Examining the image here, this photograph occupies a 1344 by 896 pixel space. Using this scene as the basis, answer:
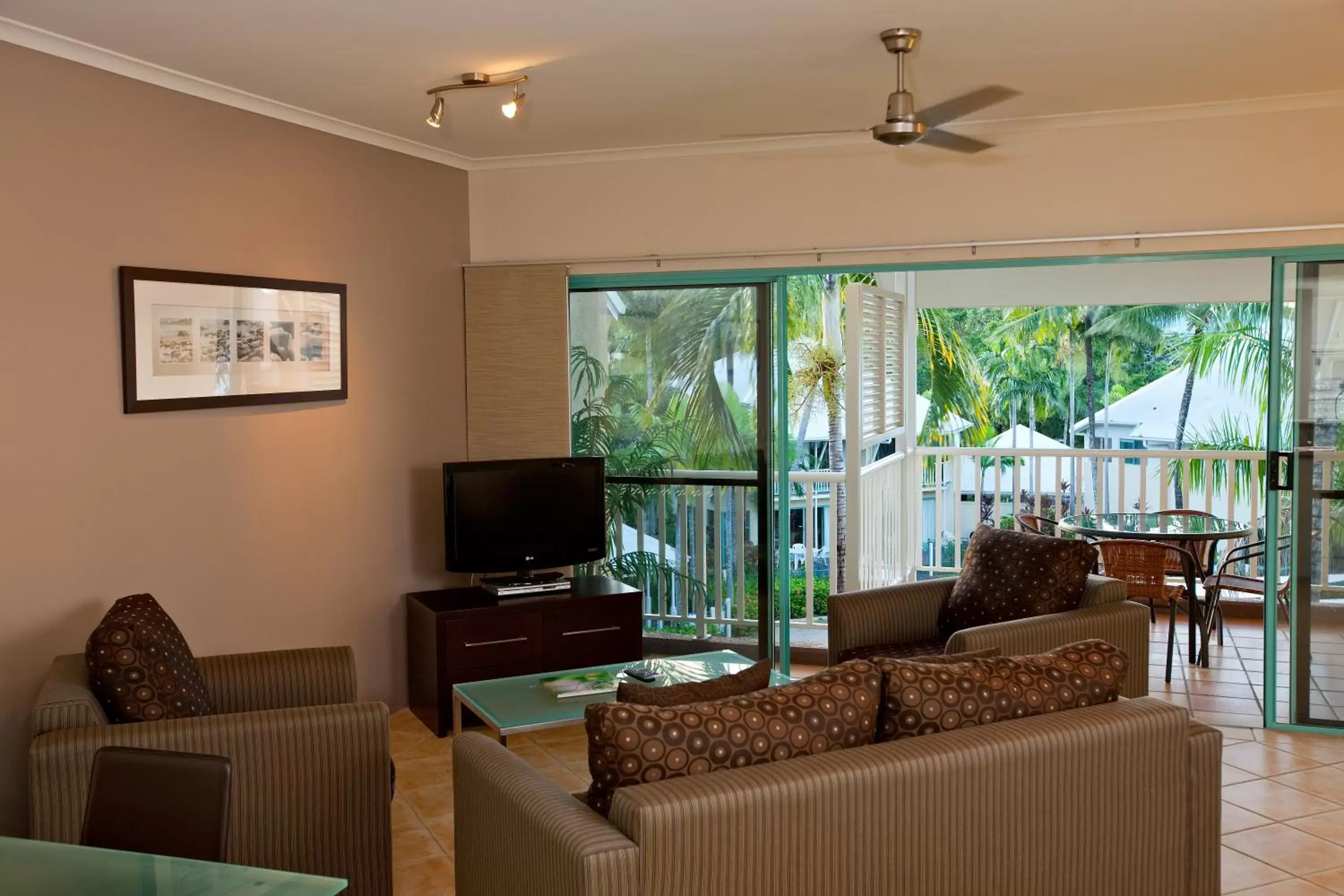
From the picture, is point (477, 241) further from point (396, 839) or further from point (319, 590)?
point (396, 839)

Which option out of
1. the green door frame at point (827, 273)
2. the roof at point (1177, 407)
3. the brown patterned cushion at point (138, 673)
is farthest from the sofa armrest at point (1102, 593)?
the roof at point (1177, 407)

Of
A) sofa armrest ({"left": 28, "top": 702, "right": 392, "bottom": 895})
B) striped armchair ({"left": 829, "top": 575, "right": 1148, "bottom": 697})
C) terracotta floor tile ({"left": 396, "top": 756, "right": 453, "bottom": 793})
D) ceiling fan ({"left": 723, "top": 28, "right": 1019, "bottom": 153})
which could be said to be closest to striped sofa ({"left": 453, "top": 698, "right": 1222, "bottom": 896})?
sofa armrest ({"left": 28, "top": 702, "right": 392, "bottom": 895})

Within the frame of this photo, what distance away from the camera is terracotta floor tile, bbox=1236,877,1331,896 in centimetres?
329

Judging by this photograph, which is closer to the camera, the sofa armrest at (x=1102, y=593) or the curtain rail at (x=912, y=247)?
the sofa armrest at (x=1102, y=593)

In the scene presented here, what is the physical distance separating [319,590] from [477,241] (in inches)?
73.9

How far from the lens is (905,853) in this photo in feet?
8.02

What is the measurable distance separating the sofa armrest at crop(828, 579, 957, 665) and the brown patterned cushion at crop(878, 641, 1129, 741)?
5.24ft

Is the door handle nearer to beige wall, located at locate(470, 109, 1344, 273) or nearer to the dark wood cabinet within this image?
beige wall, located at locate(470, 109, 1344, 273)

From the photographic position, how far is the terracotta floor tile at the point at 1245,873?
3355mm

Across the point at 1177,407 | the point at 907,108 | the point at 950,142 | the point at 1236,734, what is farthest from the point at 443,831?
the point at 1177,407

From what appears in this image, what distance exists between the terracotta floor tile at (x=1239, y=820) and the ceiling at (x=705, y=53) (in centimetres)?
257

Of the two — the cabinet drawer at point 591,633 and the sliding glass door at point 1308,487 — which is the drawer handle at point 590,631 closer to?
the cabinet drawer at point 591,633

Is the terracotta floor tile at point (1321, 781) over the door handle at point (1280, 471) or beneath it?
beneath

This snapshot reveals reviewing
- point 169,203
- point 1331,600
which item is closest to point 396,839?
point 169,203
